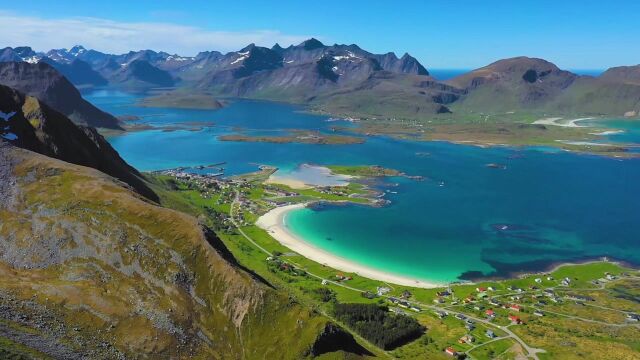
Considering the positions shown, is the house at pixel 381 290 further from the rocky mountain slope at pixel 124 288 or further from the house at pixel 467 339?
the rocky mountain slope at pixel 124 288

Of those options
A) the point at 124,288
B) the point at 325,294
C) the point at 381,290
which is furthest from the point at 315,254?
the point at 124,288

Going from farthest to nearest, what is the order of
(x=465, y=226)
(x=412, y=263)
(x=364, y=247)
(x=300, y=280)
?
(x=465, y=226) → (x=364, y=247) → (x=412, y=263) → (x=300, y=280)

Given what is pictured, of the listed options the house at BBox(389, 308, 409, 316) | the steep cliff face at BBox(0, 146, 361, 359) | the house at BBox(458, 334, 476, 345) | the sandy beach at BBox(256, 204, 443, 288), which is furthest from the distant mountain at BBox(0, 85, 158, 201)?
the house at BBox(458, 334, 476, 345)

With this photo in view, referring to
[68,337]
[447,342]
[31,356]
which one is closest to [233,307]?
[68,337]

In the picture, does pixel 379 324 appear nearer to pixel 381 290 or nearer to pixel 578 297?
pixel 381 290

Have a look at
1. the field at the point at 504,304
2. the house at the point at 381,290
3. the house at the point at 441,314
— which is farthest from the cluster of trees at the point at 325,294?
the house at the point at 441,314

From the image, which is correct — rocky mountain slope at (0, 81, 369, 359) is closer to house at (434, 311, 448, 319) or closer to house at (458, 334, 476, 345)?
house at (458, 334, 476, 345)

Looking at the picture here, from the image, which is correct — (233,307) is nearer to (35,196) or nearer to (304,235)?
(35,196)
